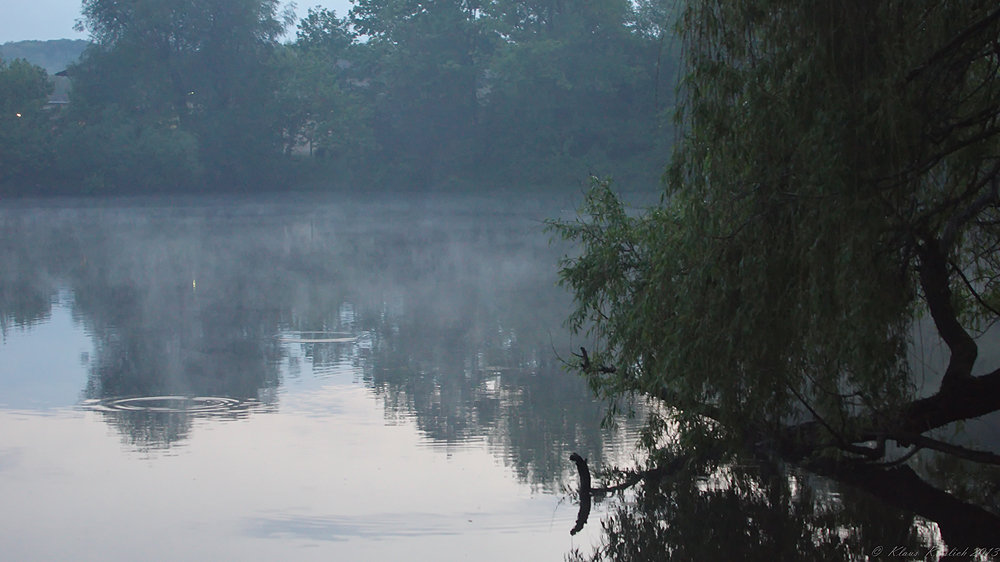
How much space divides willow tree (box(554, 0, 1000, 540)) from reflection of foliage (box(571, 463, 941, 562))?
72 centimetres

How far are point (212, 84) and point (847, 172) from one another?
52291 mm

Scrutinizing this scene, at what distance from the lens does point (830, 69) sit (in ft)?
18.7

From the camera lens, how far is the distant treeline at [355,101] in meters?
51.5

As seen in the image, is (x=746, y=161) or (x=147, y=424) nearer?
(x=746, y=161)

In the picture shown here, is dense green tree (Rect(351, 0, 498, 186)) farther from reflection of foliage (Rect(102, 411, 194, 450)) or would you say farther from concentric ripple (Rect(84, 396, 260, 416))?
reflection of foliage (Rect(102, 411, 194, 450))

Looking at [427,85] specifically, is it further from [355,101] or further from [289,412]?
[289,412]

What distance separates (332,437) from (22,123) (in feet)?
145

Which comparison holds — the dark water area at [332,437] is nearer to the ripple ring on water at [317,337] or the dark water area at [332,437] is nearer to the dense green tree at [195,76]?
the ripple ring on water at [317,337]

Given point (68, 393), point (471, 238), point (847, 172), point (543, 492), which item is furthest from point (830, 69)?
point (471, 238)

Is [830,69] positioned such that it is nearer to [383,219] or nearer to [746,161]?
[746,161]

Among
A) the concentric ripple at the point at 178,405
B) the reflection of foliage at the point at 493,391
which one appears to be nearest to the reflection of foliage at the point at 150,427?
the concentric ripple at the point at 178,405

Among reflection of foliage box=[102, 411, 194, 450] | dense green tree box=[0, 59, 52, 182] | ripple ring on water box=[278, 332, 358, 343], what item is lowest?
reflection of foliage box=[102, 411, 194, 450]

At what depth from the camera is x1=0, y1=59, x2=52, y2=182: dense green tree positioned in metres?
49.7

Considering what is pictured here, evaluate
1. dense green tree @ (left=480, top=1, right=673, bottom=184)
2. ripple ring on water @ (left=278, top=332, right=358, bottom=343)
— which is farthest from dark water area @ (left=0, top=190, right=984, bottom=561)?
dense green tree @ (left=480, top=1, right=673, bottom=184)
